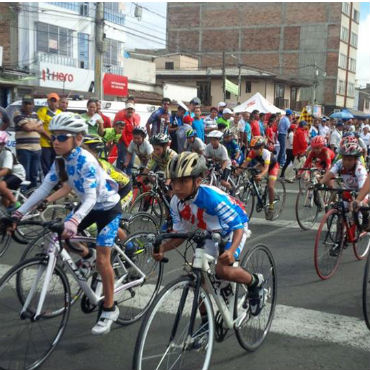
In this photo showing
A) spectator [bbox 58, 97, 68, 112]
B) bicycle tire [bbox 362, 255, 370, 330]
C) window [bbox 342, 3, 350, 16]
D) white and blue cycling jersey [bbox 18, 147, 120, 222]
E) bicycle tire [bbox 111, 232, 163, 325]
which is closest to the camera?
white and blue cycling jersey [bbox 18, 147, 120, 222]

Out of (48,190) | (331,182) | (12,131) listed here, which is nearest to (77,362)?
(48,190)

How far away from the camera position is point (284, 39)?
68.9 m

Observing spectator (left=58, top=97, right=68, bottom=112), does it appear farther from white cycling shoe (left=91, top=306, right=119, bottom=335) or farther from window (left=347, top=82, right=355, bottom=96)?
window (left=347, top=82, right=355, bottom=96)

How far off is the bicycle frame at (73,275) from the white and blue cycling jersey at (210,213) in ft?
2.87

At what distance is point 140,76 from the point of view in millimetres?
46781

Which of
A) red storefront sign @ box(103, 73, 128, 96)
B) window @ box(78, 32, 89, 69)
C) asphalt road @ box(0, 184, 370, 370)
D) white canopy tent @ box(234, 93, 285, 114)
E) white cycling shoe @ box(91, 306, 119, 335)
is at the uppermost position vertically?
window @ box(78, 32, 89, 69)

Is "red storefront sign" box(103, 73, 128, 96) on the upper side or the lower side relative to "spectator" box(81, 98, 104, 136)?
upper

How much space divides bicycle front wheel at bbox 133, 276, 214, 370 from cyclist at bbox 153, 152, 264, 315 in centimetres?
33

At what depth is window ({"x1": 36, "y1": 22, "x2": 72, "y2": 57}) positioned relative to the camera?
103 feet

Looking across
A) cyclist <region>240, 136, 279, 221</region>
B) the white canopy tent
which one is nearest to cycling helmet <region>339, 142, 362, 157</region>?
cyclist <region>240, 136, 279, 221</region>

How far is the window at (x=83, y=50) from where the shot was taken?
35.3m

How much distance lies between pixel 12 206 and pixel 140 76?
41.3 meters

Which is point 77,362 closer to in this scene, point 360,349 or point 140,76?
point 360,349

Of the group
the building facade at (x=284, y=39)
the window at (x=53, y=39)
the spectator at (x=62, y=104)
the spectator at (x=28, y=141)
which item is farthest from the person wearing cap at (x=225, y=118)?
the building facade at (x=284, y=39)
